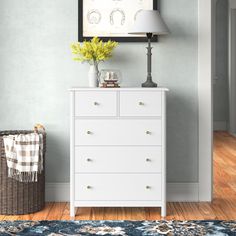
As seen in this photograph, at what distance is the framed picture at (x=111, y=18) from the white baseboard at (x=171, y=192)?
1.14 meters

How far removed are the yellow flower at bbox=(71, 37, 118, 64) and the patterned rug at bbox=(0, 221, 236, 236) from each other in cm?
123

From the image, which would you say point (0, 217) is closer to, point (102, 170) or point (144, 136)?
point (102, 170)

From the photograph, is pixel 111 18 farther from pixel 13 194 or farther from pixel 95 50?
pixel 13 194

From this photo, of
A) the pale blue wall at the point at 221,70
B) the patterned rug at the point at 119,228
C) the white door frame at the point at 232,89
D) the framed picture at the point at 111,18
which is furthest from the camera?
the pale blue wall at the point at 221,70

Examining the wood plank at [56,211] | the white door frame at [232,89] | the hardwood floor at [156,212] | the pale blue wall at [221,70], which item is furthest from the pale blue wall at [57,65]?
the pale blue wall at [221,70]

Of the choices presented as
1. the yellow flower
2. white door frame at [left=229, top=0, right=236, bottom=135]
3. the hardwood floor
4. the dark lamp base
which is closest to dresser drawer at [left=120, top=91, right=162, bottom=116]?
the dark lamp base

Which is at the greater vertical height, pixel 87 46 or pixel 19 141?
pixel 87 46

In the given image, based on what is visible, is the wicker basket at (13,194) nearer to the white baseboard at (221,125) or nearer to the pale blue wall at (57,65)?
the pale blue wall at (57,65)

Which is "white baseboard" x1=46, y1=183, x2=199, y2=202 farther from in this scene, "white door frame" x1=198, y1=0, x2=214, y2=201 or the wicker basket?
the wicker basket

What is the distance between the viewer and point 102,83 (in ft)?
14.0

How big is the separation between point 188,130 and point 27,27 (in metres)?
1.48

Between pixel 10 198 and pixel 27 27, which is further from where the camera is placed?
pixel 27 27

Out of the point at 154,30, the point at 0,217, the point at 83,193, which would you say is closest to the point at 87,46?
the point at 154,30

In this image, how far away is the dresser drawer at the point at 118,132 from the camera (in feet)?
13.4
